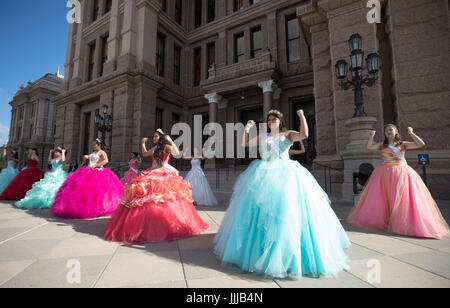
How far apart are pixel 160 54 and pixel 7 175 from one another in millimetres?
12889

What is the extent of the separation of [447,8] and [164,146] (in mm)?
10331

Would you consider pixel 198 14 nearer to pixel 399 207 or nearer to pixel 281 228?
pixel 399 207

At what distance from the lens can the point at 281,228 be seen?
209 cm

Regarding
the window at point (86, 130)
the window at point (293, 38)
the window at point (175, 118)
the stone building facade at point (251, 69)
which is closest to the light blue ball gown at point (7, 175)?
the stone building facade at point (251, 69)

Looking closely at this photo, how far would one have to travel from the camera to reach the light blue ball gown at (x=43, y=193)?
6.10 m

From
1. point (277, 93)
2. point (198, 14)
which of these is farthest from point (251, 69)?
point (198, 14)

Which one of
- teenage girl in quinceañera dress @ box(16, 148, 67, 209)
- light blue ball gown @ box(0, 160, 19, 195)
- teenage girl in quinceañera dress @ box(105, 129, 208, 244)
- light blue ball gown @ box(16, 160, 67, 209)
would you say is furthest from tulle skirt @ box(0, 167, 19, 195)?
teenage girl in quinceañera dress @ box(105, 129, 208, 244)

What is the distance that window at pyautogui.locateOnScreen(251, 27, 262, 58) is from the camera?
16094 millimetres

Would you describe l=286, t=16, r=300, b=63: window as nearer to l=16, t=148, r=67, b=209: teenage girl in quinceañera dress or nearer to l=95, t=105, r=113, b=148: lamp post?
l=95, t=105, r=113, b=148: lamp post

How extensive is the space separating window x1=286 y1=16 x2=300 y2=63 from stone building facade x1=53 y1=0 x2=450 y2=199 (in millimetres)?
73

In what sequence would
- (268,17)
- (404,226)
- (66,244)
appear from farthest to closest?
1. (268,17)
2. (404,226)
3. (66,244)
